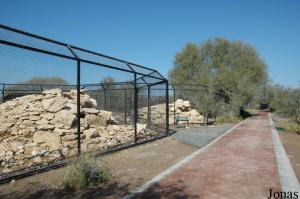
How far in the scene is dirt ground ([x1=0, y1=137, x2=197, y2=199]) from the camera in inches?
225

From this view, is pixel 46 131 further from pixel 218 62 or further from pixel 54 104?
pixel 218 62

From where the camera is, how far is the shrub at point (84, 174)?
19.8ft

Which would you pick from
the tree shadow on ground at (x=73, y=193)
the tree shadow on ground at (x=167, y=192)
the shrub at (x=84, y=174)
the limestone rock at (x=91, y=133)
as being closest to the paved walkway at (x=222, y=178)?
the tree shadow on ground at (x=167, y=192)

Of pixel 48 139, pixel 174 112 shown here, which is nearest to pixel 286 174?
pixel 48 139

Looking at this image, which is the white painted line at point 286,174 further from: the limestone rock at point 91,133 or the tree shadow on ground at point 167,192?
the limestone rock at point 91,133

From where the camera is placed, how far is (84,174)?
6219 millimetres

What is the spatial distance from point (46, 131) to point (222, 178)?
5910 millimetres

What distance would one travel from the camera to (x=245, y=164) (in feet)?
28.3

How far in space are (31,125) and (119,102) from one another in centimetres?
1181

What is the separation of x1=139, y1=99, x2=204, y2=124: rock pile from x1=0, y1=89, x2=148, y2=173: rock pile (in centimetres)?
868

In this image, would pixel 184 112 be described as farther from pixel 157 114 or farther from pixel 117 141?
pixel 117 141

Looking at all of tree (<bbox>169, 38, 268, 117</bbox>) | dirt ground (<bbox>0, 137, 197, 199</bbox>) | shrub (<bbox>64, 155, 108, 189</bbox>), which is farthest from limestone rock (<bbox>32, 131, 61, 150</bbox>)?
tree (<bbox>169, 38, 268, 117</bbox>)

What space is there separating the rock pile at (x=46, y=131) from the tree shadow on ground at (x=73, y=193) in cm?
173

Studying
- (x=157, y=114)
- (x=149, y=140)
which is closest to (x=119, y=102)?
(x=157, y=114)
